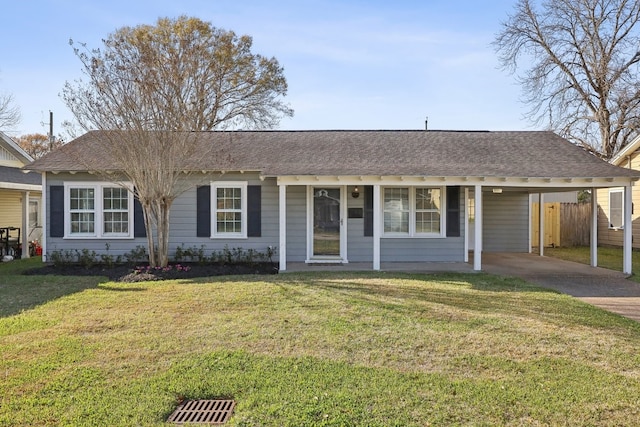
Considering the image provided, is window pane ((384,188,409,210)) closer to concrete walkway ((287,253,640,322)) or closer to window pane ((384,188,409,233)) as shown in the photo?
window pane ((384,188,409,233))

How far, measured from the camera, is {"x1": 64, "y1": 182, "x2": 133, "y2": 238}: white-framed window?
490 inches

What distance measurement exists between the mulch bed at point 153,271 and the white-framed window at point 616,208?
14.3m

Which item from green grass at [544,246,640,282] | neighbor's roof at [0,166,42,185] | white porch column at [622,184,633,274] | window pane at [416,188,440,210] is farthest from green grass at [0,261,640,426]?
neighbor's roof at [0,166,42,185]

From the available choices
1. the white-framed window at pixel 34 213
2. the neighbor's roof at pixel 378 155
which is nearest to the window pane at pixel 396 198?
the neighbor's roof at pixel 378 155

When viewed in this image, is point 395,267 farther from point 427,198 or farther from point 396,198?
point 427,198

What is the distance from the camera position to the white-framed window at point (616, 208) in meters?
18.0

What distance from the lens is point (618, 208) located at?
18.3m

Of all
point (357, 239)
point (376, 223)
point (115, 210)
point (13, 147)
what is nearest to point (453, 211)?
point (357, 239)

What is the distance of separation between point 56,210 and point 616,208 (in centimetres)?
1985

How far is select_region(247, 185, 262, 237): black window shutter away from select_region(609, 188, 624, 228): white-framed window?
14.2 metres

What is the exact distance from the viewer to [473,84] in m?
17.2

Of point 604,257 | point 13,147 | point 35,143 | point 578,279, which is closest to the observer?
point 578,279

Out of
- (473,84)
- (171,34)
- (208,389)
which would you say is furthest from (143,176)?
(171,34)

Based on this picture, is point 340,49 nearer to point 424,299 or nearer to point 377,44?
point 377,44
